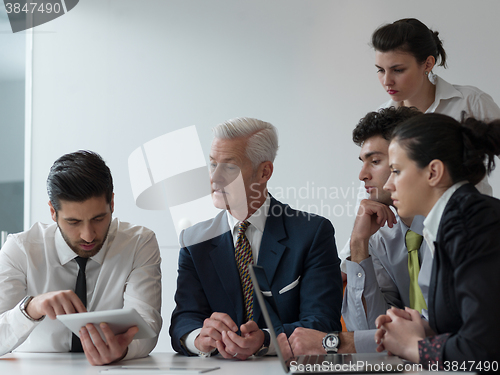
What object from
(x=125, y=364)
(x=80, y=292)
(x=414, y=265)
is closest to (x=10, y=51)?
(x=80, y=292)

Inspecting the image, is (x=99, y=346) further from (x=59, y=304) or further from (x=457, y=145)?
(x=457, y=145)

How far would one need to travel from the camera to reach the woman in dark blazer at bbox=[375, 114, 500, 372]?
1.12 meters

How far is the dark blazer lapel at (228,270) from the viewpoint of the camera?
1.76m

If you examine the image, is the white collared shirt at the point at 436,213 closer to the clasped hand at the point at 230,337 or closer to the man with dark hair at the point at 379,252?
the man with dark hair at the point at 379,252

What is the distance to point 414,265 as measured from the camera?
1.73 meters

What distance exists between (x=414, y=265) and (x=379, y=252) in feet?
0.58

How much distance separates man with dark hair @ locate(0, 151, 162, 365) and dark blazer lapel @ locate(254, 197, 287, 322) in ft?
1.30

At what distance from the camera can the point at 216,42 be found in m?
3.89

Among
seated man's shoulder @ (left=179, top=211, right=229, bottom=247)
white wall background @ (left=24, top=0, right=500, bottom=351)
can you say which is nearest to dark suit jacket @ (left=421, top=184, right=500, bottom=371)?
seated man's shoulder @ (left=179, top=211, right=229, bottom=247)

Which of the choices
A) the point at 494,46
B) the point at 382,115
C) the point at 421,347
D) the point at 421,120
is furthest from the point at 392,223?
the point at 494,46

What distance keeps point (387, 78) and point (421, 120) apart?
1.04 m

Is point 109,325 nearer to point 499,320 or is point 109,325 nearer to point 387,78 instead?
point 499,320

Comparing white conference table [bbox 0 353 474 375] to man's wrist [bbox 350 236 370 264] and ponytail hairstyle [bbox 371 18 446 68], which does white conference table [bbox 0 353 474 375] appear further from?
ponytail hairstyle [bbox 371 18 446 68]

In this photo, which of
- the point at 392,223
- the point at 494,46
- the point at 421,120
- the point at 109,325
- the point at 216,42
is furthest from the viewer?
the point at 216,42
